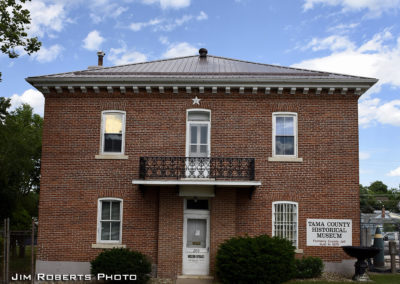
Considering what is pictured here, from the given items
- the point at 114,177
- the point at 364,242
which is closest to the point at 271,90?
the point at 114,177

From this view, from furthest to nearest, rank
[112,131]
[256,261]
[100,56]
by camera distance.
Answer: [100,56] < [112,131] < [256,261]

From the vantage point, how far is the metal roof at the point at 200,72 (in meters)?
15.8

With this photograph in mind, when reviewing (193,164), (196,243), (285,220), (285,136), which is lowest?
(196,243)

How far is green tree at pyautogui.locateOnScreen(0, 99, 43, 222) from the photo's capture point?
25.4m

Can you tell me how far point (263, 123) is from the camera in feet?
52.0

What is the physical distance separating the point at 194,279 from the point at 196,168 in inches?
152

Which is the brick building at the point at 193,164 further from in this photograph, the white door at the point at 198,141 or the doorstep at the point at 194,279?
the doorstep at the point at 194,279

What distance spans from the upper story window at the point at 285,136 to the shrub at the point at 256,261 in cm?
343

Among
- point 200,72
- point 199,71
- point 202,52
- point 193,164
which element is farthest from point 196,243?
point 202,52

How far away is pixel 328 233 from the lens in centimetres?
1530

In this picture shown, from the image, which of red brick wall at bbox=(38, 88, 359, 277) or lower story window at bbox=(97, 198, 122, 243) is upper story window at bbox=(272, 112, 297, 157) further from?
lower story window at bbox=(97, 198, 122, 243)

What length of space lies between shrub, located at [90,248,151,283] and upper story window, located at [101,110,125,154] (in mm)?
3849

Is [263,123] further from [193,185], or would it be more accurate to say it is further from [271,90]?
[193,185]

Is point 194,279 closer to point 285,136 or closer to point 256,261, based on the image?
point 256,261
